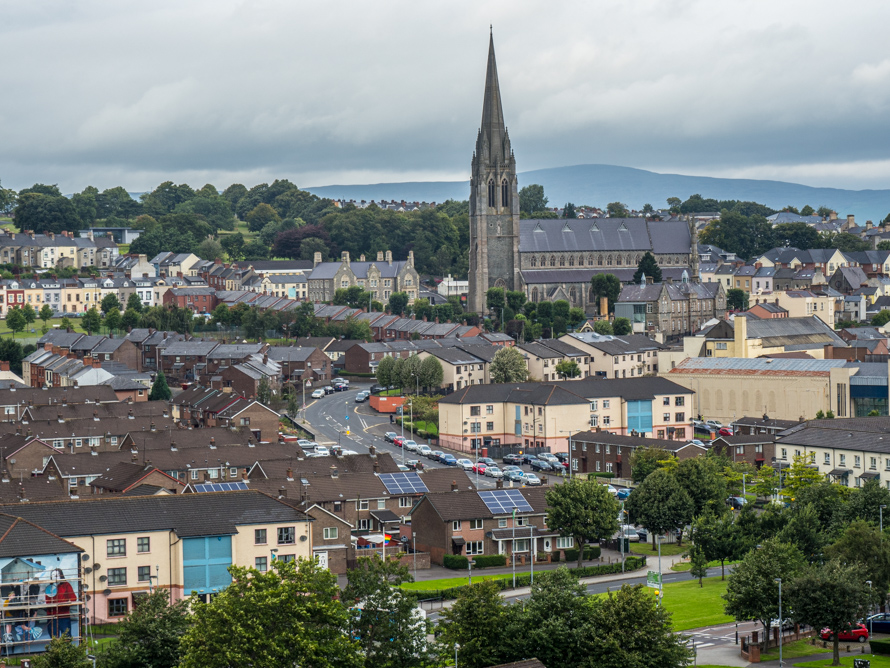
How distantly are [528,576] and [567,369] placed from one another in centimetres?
5456

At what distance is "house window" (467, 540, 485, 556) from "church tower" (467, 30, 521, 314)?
96233 mm

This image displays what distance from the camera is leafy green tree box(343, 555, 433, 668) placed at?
36625 millimetres

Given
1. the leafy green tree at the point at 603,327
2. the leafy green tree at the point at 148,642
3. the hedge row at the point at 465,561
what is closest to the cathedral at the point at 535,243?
the leafy green tree at the point at 603,327

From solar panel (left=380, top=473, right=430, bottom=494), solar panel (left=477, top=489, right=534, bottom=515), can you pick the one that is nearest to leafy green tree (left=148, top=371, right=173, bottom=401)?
Answer: solar panel (left=380, top=473, right=430, bottom=494)

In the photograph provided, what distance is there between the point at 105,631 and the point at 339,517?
1431cm

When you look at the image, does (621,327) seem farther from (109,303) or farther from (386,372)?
(109,303)

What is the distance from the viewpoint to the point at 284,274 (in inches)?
6673

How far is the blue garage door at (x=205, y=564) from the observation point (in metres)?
45.0

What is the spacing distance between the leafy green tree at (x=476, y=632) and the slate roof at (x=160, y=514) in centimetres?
1104

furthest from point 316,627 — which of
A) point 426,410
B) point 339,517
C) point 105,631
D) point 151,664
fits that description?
point 426,410

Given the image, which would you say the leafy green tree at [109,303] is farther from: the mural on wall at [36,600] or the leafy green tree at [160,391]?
the mural on wall at [36,600]

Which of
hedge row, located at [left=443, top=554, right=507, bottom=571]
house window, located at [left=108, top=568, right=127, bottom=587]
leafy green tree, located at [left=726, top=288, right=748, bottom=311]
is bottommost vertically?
hedge row, located at [left=443, top=554, right=507, bottom=571]

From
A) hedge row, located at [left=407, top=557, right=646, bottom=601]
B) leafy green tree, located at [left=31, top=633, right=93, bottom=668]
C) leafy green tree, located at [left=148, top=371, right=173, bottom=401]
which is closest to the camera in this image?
leafy green tree, located at [left=31, top=633, right=93, bottom=668]

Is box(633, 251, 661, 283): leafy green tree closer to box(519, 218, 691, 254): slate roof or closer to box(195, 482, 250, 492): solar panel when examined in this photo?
box(519, 218, 691, 254): slate roof
